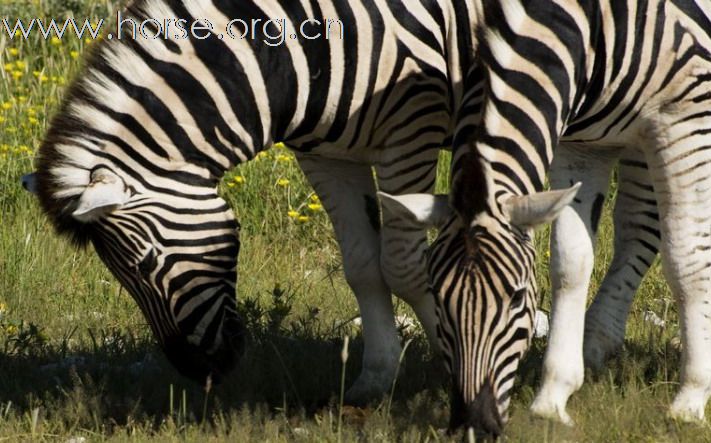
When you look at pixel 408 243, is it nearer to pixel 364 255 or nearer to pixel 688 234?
pixel 364 255

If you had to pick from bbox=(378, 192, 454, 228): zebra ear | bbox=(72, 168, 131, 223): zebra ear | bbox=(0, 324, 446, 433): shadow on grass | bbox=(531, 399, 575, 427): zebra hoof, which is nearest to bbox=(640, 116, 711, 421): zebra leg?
bbox=(531, 399, 575, 427): zebra hoof

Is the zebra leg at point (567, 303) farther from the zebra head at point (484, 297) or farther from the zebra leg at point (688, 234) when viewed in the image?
the zebra head at point (484, 297)

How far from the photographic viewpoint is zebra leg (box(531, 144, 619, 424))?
5.97 m

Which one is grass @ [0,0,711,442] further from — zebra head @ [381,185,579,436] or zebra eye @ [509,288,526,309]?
zebra eye @ [509,288,526,309]

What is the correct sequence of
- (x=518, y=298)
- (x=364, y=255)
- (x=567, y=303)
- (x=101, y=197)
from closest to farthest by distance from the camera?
(x=518, y=298) → (x=101, y=197) → (x=567, y=303) → (x=364, y=255)

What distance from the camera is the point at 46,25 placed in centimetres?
1166

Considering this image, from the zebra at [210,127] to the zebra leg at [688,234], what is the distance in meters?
0.99

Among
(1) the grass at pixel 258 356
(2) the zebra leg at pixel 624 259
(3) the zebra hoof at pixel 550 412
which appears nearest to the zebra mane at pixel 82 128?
(1) the grass at pixel 258 356

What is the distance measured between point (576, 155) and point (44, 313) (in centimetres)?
358

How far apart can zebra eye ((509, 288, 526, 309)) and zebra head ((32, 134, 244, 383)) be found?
1473mm

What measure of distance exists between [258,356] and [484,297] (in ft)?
7.80

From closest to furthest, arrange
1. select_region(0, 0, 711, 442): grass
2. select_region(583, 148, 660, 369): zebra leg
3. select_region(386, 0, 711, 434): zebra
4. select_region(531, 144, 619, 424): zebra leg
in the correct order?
1. select_region(386, 0, 711, 434): zebra
2. select_region(0, 0, 711, 442): grass
3. select_region(531, 144, 619, 424): zebra leg
4. select_region(583, 148, 660, 369): zebra leg

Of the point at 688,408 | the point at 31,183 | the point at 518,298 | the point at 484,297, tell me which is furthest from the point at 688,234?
the point at 31,183

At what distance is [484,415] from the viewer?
4.83 meters
